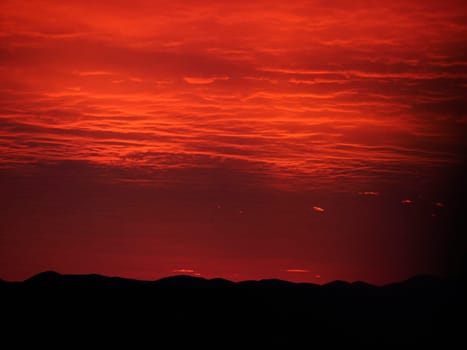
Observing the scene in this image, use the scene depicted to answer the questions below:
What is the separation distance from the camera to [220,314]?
62750mm

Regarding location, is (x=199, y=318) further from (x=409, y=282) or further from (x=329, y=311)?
(x=409, y=282)

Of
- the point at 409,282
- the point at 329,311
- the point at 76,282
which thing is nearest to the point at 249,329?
the point at 329,311

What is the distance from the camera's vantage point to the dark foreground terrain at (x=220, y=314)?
192ft

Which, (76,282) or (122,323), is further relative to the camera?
(76,282)

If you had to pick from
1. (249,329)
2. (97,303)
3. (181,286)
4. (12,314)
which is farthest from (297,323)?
(12,314)

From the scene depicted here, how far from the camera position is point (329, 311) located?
67000 mm

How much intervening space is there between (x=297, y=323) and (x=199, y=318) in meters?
7.22

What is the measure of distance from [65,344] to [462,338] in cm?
2842

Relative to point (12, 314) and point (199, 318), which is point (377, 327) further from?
point (12, 314)

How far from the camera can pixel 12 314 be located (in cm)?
5859

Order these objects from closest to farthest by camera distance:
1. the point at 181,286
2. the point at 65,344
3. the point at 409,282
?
the point at 65,344
the point at 181,286
the point at 409,282

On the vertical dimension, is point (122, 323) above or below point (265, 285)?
below

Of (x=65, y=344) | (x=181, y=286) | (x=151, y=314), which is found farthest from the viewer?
(x=181, y=286)

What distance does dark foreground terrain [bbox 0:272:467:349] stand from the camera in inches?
2306
